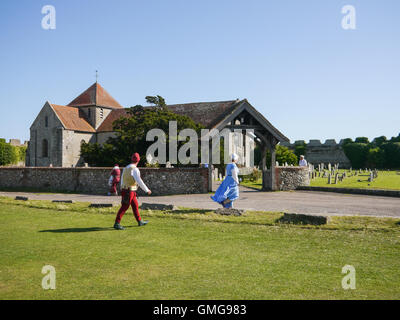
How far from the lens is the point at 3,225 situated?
31.0 feet

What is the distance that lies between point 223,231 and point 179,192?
39.3 feet

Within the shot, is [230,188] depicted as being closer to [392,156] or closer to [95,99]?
[95,99]

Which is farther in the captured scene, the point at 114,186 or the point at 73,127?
the point at 73,127

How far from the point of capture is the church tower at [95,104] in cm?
5706

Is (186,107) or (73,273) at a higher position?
(186,107)

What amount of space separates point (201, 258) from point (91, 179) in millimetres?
17659

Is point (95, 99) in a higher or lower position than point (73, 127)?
higher

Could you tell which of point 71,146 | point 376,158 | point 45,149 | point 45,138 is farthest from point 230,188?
point 376,158

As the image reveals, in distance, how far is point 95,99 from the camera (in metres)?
57.7

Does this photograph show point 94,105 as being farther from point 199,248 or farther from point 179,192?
point 199,248

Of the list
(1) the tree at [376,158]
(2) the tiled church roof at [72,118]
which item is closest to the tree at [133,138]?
(2) the tiled church roof at [72,118]

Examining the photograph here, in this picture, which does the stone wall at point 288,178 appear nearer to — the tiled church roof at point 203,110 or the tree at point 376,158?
the tiled church roof at point 203,110

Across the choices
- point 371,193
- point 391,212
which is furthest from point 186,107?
point 391,212
